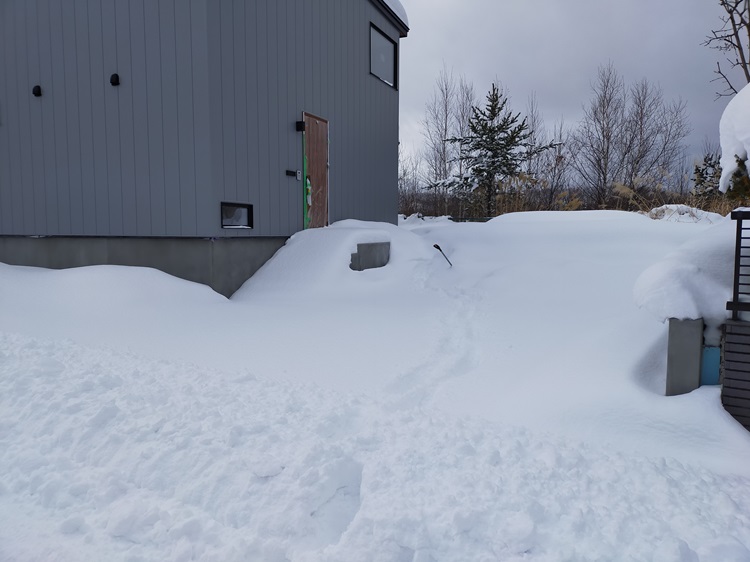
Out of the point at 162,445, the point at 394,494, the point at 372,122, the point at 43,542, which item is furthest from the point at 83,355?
the point at 372,122

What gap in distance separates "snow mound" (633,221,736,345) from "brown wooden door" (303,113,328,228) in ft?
17.7

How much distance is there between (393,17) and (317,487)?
10370 mm

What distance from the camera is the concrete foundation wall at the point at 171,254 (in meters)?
6.14

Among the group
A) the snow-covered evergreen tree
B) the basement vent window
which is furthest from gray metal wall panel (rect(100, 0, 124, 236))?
the snow-covered evergreen tree

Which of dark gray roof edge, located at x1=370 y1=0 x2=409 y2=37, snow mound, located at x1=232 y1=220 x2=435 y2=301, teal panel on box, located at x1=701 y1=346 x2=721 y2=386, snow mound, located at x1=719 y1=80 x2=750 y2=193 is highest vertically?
dark gray roof edge, located at x1=370 y1=0 x2=409 y2=37

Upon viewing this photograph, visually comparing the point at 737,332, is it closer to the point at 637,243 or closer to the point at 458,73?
the point at 637,243

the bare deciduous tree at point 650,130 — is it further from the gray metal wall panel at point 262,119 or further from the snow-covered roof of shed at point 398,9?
the gray metal wall panel at point 262,119

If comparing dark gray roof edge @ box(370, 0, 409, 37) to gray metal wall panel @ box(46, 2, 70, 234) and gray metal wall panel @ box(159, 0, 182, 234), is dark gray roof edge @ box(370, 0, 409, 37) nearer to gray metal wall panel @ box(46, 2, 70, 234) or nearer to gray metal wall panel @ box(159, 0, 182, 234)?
gray metal wall panel @ box(159, 0, 182, 234)

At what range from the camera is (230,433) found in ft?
8.85

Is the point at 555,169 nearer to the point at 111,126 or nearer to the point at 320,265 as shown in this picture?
the point at 320,265

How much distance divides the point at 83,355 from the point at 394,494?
286 cm

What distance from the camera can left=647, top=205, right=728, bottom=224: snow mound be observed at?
310 inches

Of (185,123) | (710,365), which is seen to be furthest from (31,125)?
(710,365)

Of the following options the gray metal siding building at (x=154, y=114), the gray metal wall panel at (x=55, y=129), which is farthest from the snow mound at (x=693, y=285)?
the gray metal wall panel at (x=55, y=129)
